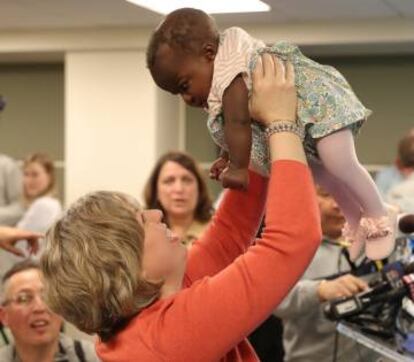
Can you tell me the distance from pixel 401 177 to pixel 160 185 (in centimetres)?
178

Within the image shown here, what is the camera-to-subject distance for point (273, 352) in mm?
3330

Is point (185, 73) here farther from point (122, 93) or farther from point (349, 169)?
point (122, 93)

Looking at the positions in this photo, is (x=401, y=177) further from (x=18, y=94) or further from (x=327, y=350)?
(x=18, y=94)

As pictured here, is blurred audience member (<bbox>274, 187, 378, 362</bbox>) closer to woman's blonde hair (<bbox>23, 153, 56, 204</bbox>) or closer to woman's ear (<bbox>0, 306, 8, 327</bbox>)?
woman's ear (<bbox>0, 306, 8, 327</bbox>)

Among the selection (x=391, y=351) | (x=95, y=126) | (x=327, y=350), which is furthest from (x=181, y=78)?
(x=95, y=126)

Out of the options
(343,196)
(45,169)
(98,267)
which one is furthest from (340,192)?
(45,169)

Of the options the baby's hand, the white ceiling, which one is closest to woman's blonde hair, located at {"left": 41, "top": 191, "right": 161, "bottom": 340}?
the baby's hand

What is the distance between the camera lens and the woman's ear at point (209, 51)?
1403 mm

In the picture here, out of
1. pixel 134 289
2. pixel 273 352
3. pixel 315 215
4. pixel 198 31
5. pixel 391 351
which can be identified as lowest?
pixel 273 352

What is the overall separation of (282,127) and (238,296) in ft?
0.82

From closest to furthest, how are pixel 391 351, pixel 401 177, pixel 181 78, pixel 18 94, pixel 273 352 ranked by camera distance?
1. pixel 181 78
2. pixel 391 351
3. pixel 273 352
4. pixel 401 177
5. pixel 18 94

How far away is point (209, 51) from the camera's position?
4.61 feet

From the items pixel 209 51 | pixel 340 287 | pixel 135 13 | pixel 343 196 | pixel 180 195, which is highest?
pixel 135 13

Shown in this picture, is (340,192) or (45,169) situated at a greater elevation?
(340,192)
